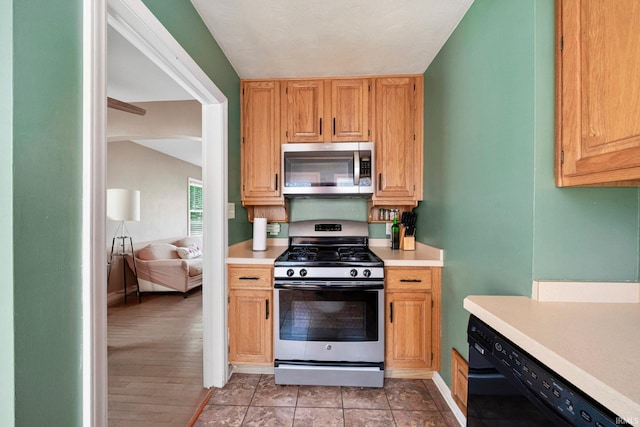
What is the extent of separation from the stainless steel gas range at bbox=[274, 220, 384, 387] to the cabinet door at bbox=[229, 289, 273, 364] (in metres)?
0.12

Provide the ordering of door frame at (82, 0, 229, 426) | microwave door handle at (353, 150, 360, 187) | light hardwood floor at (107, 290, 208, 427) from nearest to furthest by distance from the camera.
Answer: door frame at (82, 0, 229, 426)
light hardwood floor at (107, 290, 208, 427)
microwave door handle at (353, 150, 360, 187)

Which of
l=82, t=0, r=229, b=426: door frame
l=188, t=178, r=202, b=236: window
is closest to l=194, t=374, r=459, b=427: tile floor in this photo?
l=82, t=0, r=229, b=426: door frame

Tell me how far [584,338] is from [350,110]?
2123mm

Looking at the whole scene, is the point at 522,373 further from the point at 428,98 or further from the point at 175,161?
the point at 175,161

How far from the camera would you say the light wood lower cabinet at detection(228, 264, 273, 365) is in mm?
2055

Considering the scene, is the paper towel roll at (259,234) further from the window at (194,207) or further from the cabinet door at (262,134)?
the window at (194,207)

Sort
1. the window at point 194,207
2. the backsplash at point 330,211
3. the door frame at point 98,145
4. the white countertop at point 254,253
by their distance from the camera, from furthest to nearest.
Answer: the window at point 194,207, the backsplash at point 330,211, the white countertop at point 254,253, the door frame at point 98,145

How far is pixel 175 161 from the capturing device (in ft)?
18.4

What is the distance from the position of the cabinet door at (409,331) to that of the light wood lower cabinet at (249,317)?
2.98 feet

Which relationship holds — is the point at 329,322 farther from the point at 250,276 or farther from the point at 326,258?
the point at 250,276

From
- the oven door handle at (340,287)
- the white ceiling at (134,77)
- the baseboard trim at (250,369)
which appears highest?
the white ceiling at (134,77)

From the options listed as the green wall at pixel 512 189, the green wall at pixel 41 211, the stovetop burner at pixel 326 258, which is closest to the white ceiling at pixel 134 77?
the green wall at pixel 41 211

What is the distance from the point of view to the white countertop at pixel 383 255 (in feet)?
6.61

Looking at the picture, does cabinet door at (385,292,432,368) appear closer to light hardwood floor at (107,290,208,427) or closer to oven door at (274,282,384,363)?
oven door at (274,282,384,363)
